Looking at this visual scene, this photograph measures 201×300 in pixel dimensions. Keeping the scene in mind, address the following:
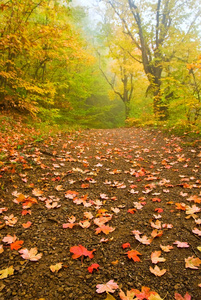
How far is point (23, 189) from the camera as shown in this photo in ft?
9.53

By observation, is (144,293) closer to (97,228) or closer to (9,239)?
(97,228)

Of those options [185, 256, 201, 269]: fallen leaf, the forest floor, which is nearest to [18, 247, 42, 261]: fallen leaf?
the forest floor

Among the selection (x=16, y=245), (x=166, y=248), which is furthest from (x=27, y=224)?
(x=166, y=248)

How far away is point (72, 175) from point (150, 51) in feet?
35.4

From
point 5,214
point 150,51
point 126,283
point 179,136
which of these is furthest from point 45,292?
point 150,51

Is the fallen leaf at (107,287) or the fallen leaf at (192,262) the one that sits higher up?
the fallen leaf at (192,262)

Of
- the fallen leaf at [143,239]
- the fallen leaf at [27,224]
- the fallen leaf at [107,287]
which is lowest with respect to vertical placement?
the fallen leaf at [107,287]

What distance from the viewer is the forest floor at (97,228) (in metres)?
1.46

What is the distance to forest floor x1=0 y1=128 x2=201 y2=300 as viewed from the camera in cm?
146

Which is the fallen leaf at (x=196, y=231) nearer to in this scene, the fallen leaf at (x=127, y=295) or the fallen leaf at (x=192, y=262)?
the fallen leaf at (x=192, y=262)

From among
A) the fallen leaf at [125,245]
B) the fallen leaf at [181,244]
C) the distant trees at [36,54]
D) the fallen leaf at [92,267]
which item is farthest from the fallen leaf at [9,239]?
the distant trees at [36,54]

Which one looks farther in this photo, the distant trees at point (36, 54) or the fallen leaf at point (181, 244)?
the distant trees at point (36, 54)

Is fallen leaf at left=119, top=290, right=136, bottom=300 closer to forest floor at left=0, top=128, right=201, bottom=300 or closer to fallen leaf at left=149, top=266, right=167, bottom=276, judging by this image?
forest floor at left=0, top=128, right=201, bottom=300

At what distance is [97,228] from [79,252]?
0.41m
